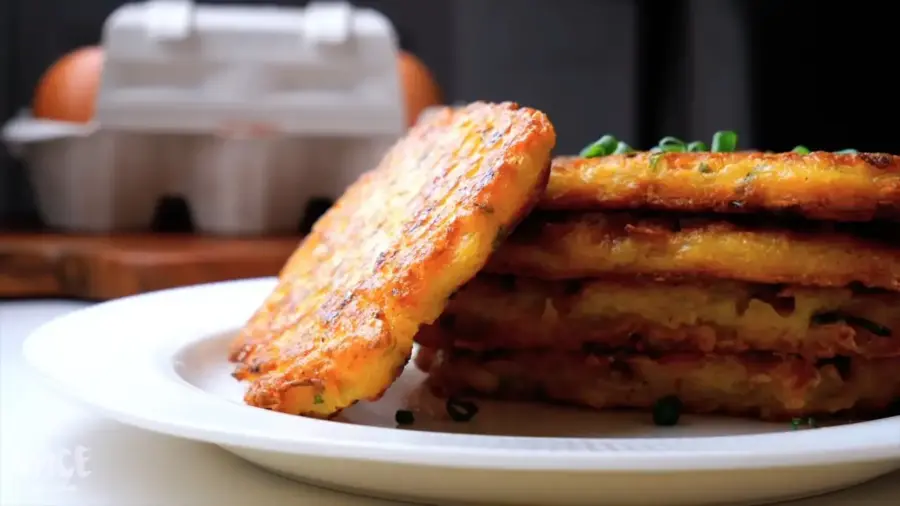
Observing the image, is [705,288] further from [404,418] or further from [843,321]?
[404,418]

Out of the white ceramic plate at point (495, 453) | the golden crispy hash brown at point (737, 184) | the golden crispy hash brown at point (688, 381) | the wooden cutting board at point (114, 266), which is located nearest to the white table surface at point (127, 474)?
the white ceramic plate at point (495, 453)

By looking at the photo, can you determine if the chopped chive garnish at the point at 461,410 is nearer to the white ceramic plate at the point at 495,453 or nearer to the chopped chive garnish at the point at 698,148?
the white ceramic plate at the point at 495,453

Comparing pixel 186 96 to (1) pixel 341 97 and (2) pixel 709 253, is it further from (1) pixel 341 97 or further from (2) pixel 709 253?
(2) pixel 709 253

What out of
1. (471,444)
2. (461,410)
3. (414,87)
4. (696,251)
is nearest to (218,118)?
(414,87)

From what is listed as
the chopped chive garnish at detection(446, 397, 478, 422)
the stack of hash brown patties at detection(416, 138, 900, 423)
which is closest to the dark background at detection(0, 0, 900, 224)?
the stack of hash brown patties at detection(416, 138, 900, 423)

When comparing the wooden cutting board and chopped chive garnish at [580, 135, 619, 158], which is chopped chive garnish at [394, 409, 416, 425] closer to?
chopped chive garnish at [580, 135, 619, 158]

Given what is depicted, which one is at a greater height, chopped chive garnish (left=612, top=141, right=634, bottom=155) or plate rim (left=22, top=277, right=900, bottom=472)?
chopped chive garnish (left=612, top=141, right=634, bottom=155)

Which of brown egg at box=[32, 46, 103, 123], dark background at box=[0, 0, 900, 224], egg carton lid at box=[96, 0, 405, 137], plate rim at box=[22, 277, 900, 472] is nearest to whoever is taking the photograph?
plate rim at box=[22, 277, 900, 472]
